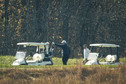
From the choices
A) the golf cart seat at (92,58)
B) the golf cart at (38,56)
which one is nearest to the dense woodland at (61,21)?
the golf cart at (38,56)

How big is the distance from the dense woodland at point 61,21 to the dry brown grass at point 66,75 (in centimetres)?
2918

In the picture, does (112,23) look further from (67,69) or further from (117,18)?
(67,69)

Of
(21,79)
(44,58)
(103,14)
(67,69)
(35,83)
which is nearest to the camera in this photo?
(35,83)

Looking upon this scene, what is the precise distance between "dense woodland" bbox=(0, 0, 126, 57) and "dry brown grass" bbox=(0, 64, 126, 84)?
95.7 feet

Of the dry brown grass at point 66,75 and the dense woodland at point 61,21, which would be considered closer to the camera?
the dry brown grass at point 66,75

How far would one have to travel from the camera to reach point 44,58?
3183cm

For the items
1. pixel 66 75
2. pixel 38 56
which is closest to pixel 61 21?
pixel 38 56

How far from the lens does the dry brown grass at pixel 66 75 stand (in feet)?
67.7

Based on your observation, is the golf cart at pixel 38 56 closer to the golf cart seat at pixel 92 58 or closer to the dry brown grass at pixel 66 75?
the golf cart seat at pixel 92 58

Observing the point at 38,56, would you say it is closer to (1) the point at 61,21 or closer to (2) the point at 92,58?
(2) the point at 92,58

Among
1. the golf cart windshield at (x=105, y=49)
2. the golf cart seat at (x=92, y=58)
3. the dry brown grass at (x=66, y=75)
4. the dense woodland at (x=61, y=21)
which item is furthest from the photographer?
the dense woodland at (x=61, y=21)

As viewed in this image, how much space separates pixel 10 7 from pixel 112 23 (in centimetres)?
1358

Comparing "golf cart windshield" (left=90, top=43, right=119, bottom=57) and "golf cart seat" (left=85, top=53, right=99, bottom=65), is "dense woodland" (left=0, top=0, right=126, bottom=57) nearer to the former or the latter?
"golf cart windshield" (left=90, top=43, right=119, bottom=57)

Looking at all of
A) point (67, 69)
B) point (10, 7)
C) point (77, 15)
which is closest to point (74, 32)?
point (77, 15)
